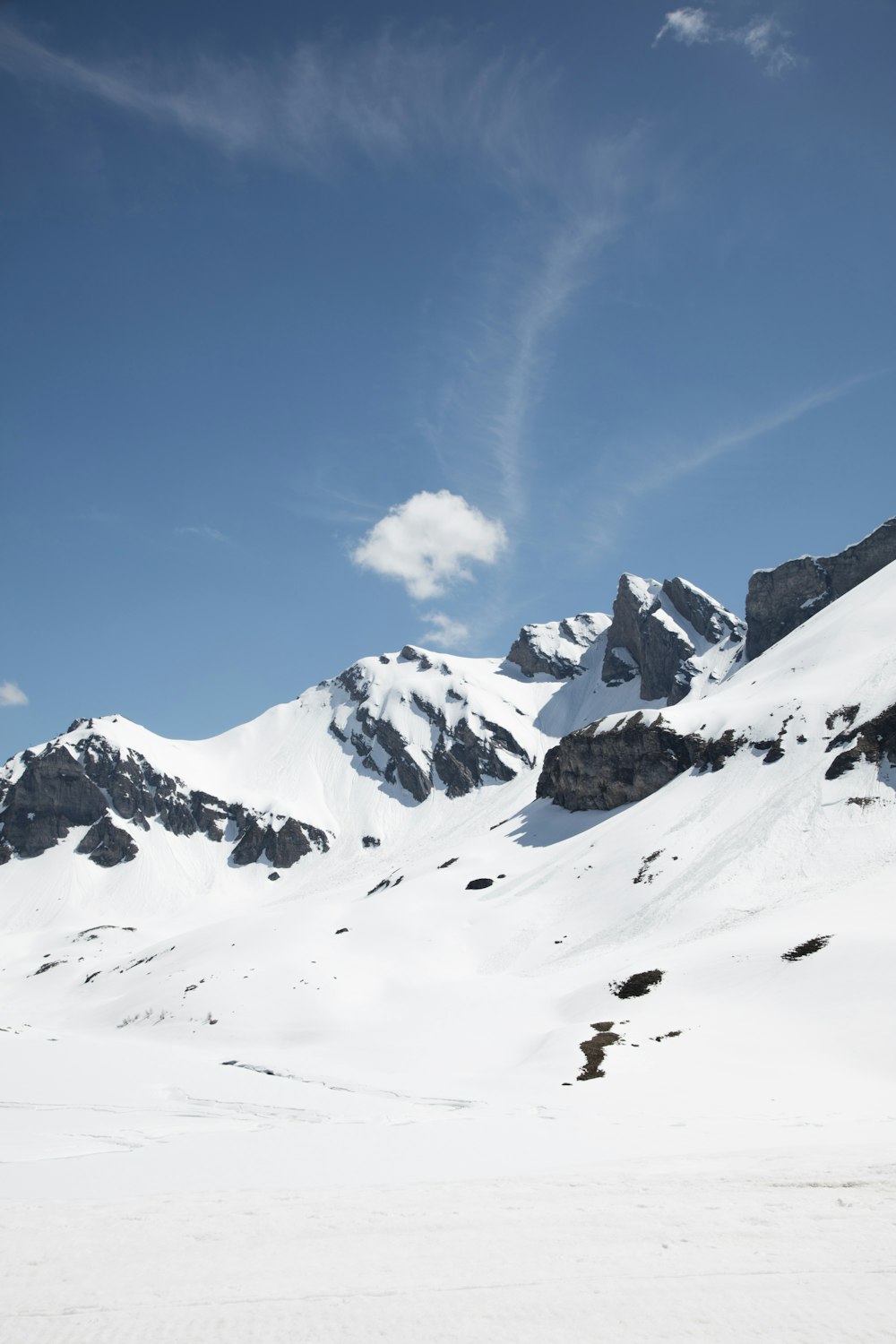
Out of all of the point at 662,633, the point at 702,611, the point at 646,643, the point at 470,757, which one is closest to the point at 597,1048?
the point at 662,633

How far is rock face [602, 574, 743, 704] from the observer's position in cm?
17250

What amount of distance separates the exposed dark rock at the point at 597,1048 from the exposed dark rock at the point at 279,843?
14230 cm

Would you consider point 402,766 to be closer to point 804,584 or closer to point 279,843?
point 279,843

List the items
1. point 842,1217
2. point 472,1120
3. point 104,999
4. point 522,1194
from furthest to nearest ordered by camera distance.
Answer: point 104,999 < point 472,1120 < point 522,1194 < point 842,1217

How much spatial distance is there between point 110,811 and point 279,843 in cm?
4281

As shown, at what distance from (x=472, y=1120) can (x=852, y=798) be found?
166ft

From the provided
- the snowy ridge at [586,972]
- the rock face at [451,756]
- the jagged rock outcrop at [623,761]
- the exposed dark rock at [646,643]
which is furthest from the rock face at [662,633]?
the jagged rock outcrop at [623,761]

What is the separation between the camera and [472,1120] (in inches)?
681

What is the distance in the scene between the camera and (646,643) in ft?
593

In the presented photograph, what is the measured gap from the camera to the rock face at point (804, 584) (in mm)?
131375

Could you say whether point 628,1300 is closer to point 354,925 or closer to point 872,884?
point 872,884

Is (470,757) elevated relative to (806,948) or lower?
elevated

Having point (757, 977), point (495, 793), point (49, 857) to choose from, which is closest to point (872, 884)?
point (757, 977)

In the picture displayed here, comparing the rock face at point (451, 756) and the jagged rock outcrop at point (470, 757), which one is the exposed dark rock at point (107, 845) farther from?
the jagged rock outcrop at point (470, 757)
